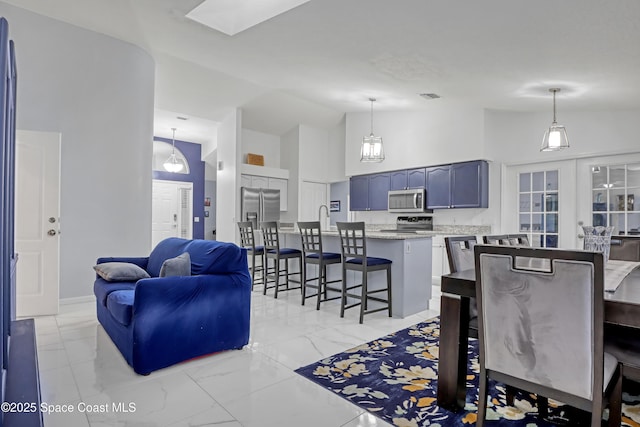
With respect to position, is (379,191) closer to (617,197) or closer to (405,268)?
(405,268)

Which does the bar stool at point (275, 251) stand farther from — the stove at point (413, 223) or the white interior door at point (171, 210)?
the white interior door at point (171, 210)

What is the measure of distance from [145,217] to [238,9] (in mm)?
2963

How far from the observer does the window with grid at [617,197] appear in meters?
Answer: 4.36

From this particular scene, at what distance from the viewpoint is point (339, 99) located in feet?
20.4

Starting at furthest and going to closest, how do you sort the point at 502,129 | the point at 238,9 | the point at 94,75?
1. the point at 502,129
2. the point at 94,75
3. the point at 238,9

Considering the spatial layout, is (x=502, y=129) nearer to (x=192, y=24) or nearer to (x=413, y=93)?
(x=413, y=93)

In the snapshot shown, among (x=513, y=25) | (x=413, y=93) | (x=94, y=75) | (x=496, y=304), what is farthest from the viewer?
(x=413, y=93)

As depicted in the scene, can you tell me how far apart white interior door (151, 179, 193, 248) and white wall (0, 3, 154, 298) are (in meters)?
4.13

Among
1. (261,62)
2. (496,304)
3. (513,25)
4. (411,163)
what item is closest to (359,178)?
(411,163)

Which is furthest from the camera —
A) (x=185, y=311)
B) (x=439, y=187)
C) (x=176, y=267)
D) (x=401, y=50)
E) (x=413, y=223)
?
(x=413, y=223)

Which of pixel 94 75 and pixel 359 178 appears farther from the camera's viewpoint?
pixel 359 178

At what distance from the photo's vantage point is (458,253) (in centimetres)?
235

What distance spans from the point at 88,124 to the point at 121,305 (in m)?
3.03

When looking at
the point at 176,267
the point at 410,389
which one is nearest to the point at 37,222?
the point at 176,267
